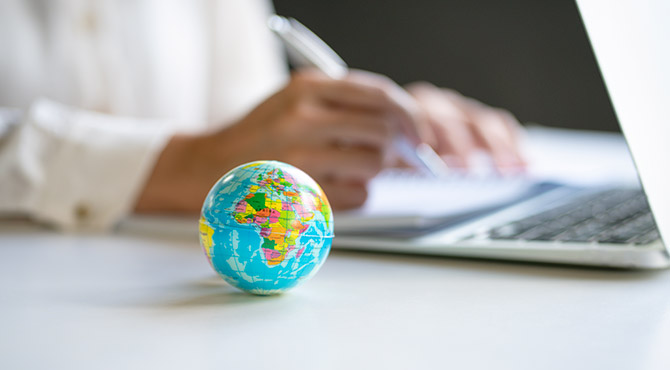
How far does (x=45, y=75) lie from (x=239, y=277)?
113 cm

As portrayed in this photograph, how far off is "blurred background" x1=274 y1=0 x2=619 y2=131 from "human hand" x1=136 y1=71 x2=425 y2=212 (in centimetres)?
222

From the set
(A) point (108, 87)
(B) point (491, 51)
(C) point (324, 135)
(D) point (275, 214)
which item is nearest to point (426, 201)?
(C) point (324, 135)

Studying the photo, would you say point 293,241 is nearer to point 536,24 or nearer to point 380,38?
point 380,38

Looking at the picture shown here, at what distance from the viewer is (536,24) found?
3117mm

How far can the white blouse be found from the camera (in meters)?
0.80

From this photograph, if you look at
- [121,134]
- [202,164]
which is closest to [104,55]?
[121,134]

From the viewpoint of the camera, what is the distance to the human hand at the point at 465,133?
1.36 metres

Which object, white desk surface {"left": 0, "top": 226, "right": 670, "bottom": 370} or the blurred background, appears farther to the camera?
the blurred background

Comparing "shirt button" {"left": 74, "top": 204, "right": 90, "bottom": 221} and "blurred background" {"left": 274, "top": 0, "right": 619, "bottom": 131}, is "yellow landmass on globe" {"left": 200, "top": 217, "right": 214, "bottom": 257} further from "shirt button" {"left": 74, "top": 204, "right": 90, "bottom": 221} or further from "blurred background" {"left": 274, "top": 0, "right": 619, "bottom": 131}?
"blurred background" {"left": 274, "top": 0, "right": 619, "bottom": 131}

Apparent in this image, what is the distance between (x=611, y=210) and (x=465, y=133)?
86cm

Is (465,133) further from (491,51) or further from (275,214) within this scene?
(491,51)

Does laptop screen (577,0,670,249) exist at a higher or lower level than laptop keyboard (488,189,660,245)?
higher

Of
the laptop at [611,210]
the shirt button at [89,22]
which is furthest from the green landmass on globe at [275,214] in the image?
the shirt button at [89,22]

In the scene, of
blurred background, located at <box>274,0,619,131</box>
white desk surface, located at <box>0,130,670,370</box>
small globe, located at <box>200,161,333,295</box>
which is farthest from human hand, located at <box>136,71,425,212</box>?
blurred background, located at <box>274,0,619,131</box>
